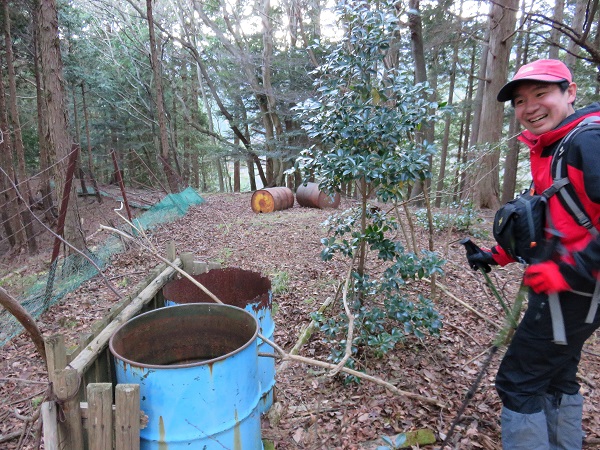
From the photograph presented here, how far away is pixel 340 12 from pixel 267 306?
2.34 m

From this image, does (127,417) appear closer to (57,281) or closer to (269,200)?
(57,281)

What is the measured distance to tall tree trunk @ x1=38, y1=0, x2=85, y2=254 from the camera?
247 inches

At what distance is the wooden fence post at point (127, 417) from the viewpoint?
1.67 m

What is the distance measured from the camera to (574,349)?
192cm

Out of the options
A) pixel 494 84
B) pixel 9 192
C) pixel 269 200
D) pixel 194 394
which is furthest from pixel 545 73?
pixel 9 192

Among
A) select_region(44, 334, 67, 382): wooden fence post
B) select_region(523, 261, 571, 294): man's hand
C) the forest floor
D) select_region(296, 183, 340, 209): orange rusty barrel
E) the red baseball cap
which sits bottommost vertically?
the forest floor

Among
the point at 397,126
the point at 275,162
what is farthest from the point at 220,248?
the point at 275,162

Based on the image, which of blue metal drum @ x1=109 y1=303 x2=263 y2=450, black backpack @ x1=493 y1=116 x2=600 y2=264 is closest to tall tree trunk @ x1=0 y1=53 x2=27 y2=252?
blue metal drum @ x1=109 y1=303 x2=263 y2=450

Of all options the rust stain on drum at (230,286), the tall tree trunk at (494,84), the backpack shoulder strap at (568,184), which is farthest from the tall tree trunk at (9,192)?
the tall tree trunk at (494,84)

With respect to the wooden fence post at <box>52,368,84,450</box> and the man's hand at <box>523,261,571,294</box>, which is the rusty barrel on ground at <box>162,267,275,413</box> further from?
the man's hand at <box>523,261,571,294</box>

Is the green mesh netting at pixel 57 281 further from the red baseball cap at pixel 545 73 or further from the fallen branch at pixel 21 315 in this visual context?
the red baseball cap at pixel 545 73

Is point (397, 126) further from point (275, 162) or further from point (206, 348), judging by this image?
point (275, 162)

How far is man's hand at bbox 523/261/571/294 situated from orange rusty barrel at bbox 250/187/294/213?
10381 millimetres

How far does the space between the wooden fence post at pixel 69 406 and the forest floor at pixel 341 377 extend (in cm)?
91
